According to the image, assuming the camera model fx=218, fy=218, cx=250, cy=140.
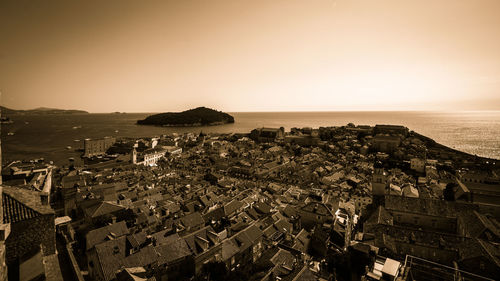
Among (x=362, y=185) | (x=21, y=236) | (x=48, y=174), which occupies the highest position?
(x=21, y=236)

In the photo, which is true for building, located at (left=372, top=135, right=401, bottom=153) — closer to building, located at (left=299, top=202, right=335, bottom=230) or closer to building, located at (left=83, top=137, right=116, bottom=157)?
building, located at (left=299, top=202, right=335, bottom=230)

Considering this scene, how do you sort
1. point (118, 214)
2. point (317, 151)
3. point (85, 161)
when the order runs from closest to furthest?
point (118, 214) < point (85, 161) < point (317, 151)

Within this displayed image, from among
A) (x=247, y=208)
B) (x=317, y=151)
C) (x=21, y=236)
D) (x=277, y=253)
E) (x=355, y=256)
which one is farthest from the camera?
(x=317, y=151)

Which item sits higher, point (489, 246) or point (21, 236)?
point (21, 236)

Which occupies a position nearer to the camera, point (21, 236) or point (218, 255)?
point (21, 236)

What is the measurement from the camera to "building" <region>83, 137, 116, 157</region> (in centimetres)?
7731

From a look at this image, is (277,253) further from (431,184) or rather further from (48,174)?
(48,174)

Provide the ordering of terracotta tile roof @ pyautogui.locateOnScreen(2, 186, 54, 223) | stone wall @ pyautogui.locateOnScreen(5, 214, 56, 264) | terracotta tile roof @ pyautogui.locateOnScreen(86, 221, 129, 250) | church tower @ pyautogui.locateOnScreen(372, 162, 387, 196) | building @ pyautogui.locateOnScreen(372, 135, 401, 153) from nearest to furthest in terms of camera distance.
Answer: stone wall @ pyautogui.locateOnScreen(5, 214, 56, 264) < terracotta tile roof @ pyautogui.locateOnScreen(2, 186, 54, 223) < terracotta tile roof @ pyautogui.locateOnScreen(86, 221, 129, 250) < church tower @ pyautogui.locateOnScreen(372, 162, 387, 196) < building @ pyautogui.locateOnScreen(372, 135, 401, 153)

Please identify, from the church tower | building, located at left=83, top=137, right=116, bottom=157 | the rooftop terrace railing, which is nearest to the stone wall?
the rooftop terrace railing

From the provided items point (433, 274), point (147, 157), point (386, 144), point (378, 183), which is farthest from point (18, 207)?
point (386, 144)

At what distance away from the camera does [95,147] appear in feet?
262

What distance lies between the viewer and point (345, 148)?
75250 millimetres

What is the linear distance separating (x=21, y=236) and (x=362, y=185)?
148 ft

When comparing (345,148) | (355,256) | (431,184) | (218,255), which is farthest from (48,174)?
(345,148)
